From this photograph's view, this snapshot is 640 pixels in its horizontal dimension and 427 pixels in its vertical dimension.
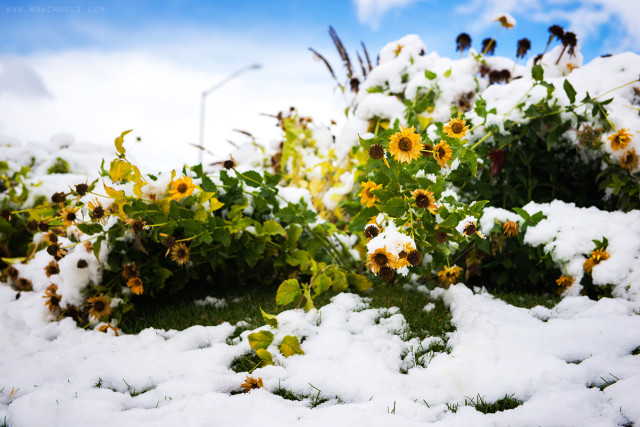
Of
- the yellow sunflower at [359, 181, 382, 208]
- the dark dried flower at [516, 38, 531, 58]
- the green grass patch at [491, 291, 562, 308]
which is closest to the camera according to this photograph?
the yellow sunflower at [359, 181, 382, 208]

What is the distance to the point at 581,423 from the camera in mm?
1180

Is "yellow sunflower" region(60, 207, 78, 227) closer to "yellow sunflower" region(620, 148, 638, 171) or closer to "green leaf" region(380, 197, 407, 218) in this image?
"green leaf" region(380, 197, 407, 218)

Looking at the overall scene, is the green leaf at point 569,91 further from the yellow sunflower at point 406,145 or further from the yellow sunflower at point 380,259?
the yellow sunflower at point 380,259

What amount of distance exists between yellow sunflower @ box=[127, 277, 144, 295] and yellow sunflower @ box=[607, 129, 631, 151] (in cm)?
277

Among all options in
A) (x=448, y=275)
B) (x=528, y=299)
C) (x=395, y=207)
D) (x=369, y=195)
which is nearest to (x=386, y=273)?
(x=395, y=207)

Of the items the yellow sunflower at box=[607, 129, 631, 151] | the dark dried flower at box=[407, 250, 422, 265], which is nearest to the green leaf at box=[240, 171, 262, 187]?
the dark dried flower at box=[407, 250, 422, 265]

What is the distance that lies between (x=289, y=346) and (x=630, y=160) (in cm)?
219

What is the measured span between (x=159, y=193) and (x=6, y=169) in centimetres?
257

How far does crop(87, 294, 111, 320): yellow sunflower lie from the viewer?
215 centimetres

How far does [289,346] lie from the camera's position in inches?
67.7

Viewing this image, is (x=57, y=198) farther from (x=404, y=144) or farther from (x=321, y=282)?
(x=404, y=144)

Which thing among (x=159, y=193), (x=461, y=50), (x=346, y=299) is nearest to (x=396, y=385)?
(x=346, y=299)

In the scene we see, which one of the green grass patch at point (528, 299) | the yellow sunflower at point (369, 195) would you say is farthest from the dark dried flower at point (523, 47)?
the yellow sunflower at point (369, 195)

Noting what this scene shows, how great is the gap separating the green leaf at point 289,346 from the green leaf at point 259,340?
0.06 meters
